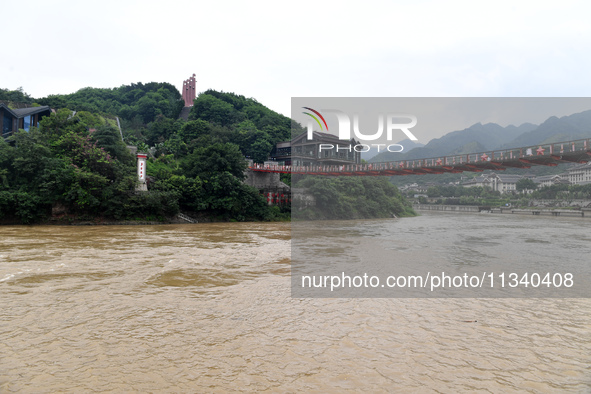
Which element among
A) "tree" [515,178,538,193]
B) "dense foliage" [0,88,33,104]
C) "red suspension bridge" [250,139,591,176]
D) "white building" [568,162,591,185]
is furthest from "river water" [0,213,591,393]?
"white building" [568,162,591,185]

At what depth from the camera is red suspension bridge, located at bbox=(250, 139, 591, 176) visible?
13.4m

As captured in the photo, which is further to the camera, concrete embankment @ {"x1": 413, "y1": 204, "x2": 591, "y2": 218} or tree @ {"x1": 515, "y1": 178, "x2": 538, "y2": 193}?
tree @ {"x1": 515, "y1": 178, "x2": 538, "y2": 193}

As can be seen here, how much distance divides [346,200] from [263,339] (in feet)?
77.8

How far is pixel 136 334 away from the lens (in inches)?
152

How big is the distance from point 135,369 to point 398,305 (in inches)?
135

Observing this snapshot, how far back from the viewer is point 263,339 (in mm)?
3789

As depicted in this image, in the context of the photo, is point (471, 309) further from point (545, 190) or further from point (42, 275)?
point (545, 190)

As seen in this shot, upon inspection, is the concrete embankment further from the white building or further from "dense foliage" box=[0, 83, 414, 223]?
"dense foliage" box=[0, 83, 414, 223]

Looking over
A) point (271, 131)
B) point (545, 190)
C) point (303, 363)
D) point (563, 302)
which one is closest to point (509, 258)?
point (563, 302)

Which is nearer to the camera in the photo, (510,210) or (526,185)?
(510,210)

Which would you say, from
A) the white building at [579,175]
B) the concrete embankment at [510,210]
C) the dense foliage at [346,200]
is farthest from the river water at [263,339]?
the white building at [579,175]

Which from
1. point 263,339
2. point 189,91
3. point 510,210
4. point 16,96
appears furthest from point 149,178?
point 510,210

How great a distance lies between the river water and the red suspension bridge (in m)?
10.2

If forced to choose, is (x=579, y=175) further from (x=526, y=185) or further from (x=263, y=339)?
(x=263, y=339)
